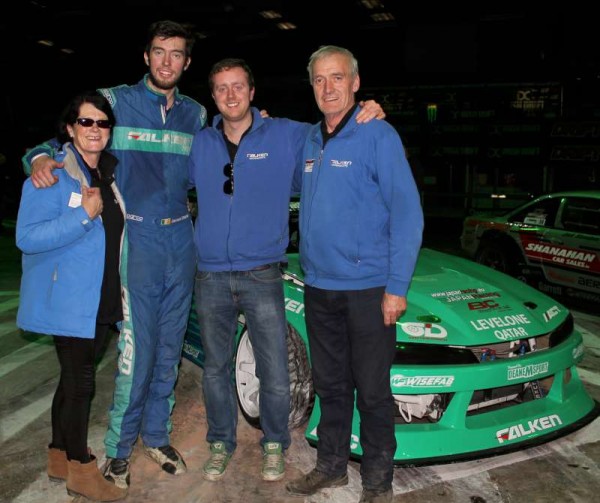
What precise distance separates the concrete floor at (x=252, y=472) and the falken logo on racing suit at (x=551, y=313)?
707 mm

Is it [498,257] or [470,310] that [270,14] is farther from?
[470,310]

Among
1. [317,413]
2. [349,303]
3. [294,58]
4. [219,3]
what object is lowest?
[317,413]

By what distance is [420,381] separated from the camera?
2990 millimetres

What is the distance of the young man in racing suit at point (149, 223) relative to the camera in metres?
2.99

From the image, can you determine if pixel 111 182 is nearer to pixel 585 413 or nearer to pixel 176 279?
pixel 176 279

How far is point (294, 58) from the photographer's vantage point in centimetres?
1962

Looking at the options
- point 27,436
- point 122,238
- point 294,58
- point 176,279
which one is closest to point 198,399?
point 27,436

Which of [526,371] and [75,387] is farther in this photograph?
[526,371]

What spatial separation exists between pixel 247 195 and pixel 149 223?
49 cm

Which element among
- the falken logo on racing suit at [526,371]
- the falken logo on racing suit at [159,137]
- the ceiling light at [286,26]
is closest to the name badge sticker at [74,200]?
the falken logo on racing suit at [159,137]

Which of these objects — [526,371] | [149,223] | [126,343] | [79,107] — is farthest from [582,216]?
[79,107]

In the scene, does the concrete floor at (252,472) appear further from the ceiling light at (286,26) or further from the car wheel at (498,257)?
the ceiling light at (286,26)

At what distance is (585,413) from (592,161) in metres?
13.7

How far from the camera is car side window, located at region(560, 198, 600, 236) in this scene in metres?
6.67
